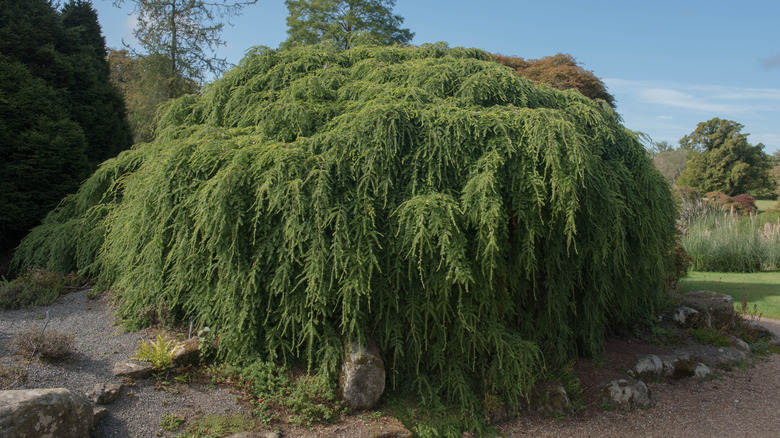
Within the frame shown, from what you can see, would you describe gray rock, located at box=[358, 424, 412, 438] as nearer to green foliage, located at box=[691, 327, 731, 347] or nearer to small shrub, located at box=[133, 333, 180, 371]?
small shrub, located at box=[133, 333, 180, 371]

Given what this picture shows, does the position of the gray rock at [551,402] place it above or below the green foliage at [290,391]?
below

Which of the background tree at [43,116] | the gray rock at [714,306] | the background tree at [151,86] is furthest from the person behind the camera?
the background tree at [151,86]

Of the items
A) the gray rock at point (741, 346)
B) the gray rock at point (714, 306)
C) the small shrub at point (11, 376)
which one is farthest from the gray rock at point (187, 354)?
the gray rock at point (714, 306)

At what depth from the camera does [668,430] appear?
411 centimetres

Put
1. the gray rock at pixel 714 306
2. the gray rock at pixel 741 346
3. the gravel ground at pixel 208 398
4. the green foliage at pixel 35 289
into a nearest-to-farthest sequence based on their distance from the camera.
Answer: the gravel ground at pixel 208 398
the green foliage at pixel 35 289
the gray rock at pixel 741 346
the gray rock at pixel 714 306

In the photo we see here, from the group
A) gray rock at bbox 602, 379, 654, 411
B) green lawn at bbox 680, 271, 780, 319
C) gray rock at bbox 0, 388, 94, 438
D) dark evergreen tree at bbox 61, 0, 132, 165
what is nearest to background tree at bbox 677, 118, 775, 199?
green lawn at bbox 680, 271, 780, 319

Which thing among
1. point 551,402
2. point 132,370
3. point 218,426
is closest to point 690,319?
point 551,402

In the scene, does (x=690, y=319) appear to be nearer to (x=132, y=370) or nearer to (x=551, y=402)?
(x=551, y=402)

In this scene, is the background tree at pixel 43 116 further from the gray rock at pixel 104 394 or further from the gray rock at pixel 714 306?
the gray rock at pixel 714 306

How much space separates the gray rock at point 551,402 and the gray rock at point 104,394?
134 inches

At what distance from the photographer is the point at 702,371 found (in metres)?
5.18

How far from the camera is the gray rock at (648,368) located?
497 cm

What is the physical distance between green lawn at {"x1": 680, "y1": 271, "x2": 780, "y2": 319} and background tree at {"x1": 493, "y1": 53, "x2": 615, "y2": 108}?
8.80m

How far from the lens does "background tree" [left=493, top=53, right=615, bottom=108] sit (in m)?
18.0
